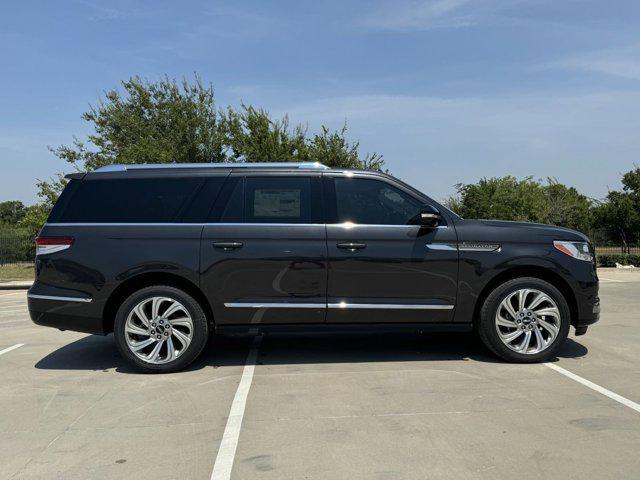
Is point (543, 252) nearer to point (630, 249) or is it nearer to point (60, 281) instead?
point (60, 281)

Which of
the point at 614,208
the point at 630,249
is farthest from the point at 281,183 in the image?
the point at 614,208

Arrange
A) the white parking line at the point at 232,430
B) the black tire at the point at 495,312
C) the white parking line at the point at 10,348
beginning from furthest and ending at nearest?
the white parking line at the point at 10,348 → the black tire at the point at 495,312 → the white parking line at the point at 232,430

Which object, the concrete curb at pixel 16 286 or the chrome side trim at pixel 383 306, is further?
the concrete curb at pixel 16 286

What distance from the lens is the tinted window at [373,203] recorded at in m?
5.32

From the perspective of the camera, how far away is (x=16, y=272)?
927 inches

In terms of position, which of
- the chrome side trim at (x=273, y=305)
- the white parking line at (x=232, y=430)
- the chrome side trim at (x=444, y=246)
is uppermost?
the chrome side trim at (x=444, y=246)

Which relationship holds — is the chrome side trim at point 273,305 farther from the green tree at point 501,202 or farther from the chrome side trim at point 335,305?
the green tree at point 501,202

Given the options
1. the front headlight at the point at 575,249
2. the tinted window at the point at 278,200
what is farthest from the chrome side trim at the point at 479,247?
the tinted window at the point at 278,200

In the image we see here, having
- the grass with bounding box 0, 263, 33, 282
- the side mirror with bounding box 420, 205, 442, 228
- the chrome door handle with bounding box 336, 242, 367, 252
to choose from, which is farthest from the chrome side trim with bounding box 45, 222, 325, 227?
the grass with bounding box 0, 263, 33, 282

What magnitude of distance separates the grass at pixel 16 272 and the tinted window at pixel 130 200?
57.6 ft

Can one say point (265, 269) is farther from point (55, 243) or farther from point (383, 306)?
point (55, 243)

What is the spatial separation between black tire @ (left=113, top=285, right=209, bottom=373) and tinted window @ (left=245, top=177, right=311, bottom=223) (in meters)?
0.99

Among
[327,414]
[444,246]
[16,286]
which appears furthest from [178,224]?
[16,286]

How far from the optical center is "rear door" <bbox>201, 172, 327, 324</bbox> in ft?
17.0
